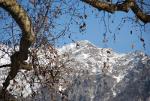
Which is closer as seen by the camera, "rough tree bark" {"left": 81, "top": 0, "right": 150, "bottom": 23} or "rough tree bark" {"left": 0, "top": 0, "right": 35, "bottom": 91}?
"rough tree bark" {"left": 0, "top": 0, "right": 35, "bottom": 91}

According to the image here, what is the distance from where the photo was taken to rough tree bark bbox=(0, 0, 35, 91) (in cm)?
729

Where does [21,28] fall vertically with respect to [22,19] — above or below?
below

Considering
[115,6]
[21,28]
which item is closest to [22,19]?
[21,28]

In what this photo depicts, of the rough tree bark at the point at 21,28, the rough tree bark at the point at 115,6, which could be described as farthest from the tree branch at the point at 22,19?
the rough tree bark at the point at 115,6

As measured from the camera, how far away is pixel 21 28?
25.3 feet

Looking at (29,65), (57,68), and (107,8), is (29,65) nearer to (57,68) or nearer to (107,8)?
(57,68)

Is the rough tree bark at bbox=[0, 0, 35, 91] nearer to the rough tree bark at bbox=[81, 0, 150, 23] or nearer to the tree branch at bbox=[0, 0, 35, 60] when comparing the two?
the tree branch at bbox=[0, 0, 35, 60]

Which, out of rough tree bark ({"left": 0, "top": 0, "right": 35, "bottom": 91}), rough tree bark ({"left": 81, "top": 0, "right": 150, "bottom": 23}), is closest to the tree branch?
rough tree bark ({"left": 0, "top": 0, "right": 35, "bottom": 91})

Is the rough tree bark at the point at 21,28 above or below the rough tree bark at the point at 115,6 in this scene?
below

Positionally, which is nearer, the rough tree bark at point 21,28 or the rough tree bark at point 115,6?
the rough tree bark at point 21,28

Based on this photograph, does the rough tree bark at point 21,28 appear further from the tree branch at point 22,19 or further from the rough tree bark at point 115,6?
the rough tree bark at point 115,6

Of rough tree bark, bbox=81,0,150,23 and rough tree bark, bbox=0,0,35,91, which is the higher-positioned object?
rough tree bark, bbox=81,0,150,23

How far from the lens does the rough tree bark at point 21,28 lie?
23.9 ft

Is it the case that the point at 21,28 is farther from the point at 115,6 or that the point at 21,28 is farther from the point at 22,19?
the point at 115,6
